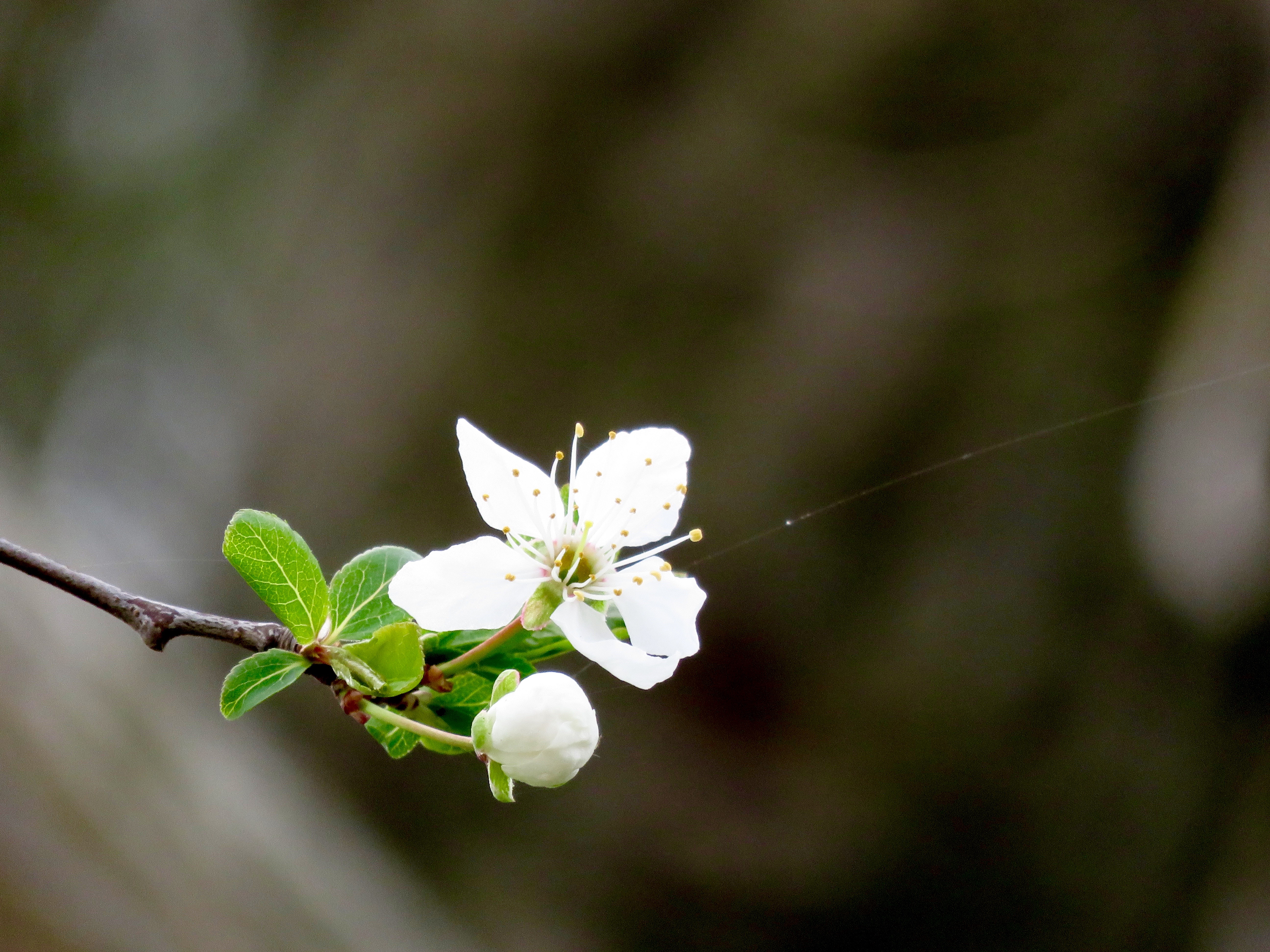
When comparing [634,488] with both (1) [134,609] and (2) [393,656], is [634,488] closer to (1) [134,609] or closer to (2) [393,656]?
(2) [393,656]

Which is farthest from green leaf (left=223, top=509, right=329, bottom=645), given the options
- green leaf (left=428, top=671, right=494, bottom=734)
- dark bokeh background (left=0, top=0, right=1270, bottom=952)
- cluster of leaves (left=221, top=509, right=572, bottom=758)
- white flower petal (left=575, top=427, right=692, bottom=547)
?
dark bokeh background (left=0, top=0, right=1270, bottom=952)

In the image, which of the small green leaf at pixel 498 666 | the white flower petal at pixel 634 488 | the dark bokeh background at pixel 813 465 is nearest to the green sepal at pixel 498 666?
the small green leaf at pixel 498 666

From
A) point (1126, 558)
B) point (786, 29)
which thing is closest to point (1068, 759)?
point (1126, 558)

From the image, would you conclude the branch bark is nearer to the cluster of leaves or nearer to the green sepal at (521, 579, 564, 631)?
the cluster of leaves

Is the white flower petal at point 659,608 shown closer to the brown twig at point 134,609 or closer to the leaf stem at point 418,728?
the leaf stem at point 418,728

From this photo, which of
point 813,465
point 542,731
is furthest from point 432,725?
point 813,465

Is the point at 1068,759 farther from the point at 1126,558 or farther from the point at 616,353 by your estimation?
the point at 616,353

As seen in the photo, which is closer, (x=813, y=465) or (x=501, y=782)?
(x=501, y=782)
